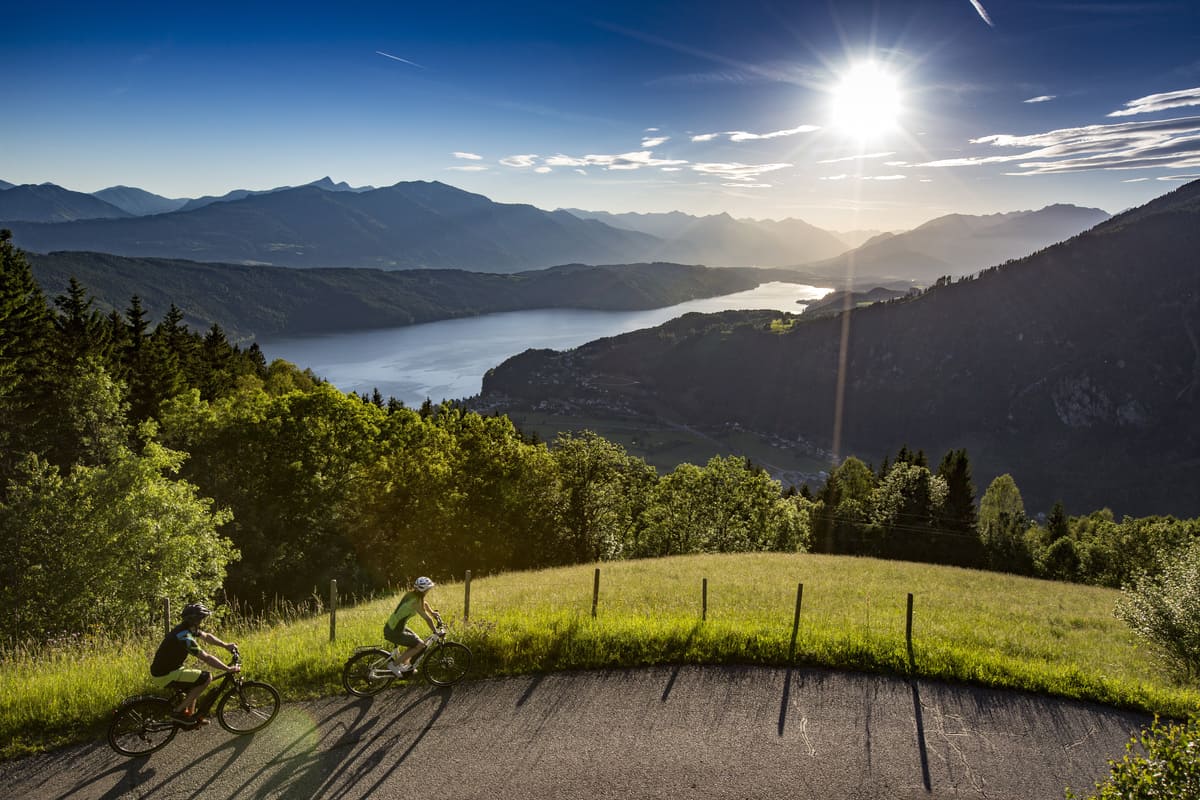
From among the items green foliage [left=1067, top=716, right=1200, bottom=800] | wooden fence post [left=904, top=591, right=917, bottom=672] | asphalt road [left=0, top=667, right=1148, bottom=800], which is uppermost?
green foliage [left=1067, top=716, right=1200, bottom=800]

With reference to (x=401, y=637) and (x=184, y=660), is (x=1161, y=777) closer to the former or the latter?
(x=401, y=637)

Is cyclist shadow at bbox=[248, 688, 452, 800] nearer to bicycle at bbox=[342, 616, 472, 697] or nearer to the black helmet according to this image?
bicycle at bbox=[342, 616, 472, 697]

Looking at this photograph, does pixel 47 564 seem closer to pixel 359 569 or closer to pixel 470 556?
pixel 359 569

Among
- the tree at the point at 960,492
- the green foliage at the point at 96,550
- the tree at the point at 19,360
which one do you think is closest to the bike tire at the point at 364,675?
the green foliage at the point at 96,550

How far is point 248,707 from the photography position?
1054cm

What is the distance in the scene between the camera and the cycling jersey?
9703 millimetres

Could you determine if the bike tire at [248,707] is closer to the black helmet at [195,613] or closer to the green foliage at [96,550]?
the black helmet at [195,613]

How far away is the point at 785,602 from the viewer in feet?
61.2

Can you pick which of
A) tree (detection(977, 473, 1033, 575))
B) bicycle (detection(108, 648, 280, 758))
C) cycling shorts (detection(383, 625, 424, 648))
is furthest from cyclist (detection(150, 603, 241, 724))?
tree (detection(977, 473, 1033, 575))

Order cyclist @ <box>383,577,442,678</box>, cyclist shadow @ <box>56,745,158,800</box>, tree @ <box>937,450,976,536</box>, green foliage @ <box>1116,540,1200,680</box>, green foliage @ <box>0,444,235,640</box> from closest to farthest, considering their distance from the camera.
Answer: cyclist shadow @ <box>56,745,158,800</box> → cyclist @ <box>383,577,442,678</box> → green foliage @ <box>1116,540,1200,680</box> → green foliage @ <box>0,444,235,640</box> → tree @ <box>937,450,976,536</box>

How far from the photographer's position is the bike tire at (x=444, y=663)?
477 inches

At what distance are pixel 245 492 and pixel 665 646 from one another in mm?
31932

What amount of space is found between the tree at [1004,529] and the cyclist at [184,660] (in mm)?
78117

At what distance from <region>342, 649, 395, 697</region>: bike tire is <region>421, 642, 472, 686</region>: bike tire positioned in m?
0.75
